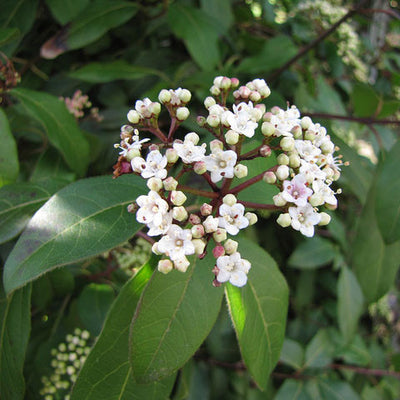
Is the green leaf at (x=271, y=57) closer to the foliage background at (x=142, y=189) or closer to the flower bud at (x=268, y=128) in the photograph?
the foliage background at (x=142, y=189)

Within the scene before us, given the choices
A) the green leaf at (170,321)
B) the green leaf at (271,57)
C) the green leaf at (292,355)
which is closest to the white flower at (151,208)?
the green leaf at (170,321)

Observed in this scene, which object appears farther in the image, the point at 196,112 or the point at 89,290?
the point at 196,112

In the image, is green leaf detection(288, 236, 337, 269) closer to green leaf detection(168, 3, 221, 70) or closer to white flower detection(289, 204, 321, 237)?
green leaf detection(168, 3, 221, 70)

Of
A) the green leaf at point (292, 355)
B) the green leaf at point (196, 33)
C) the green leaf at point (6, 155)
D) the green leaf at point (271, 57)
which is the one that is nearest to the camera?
the green leaf at point (6, 155)

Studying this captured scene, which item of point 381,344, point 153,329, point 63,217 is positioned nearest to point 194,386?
point 153,329

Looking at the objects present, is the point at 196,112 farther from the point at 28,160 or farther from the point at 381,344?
the point at 381,344

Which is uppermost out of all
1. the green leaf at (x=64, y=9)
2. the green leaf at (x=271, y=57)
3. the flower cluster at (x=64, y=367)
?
the green leaf at (x=64, y=9)
